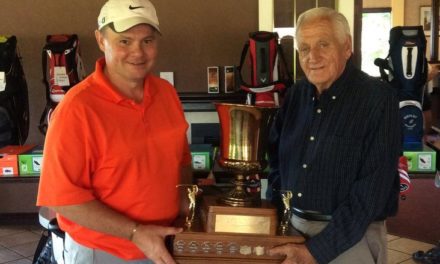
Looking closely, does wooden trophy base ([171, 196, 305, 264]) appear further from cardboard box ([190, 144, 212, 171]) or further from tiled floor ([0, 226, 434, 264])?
tiled floor ([0, 226, 434, 264])

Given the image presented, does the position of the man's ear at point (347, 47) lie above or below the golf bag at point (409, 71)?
above

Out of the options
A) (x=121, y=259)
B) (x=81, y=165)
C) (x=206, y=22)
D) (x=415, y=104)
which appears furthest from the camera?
(x=206, y=22)

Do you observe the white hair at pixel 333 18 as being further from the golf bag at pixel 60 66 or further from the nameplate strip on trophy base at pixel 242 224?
the golf bag at pixel 60 66

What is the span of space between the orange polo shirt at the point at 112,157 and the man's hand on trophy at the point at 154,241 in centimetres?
7

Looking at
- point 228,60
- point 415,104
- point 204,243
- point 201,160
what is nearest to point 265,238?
point 204,243

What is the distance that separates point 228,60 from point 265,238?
130 inches

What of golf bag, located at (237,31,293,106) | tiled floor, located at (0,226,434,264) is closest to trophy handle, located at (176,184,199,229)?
tiled floor, located at (0,226,434,264)

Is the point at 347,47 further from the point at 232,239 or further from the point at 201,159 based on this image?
the point at 201,159

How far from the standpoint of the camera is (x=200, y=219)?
1.50 m

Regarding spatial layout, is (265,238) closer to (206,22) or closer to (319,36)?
(319,36)

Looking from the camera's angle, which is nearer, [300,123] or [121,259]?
[121,259]

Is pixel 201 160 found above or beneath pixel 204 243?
beneath

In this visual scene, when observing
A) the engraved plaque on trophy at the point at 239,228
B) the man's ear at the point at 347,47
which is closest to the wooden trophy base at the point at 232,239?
the engraved plaque on trophy at the point at 239,228

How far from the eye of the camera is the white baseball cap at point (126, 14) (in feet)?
4.55
